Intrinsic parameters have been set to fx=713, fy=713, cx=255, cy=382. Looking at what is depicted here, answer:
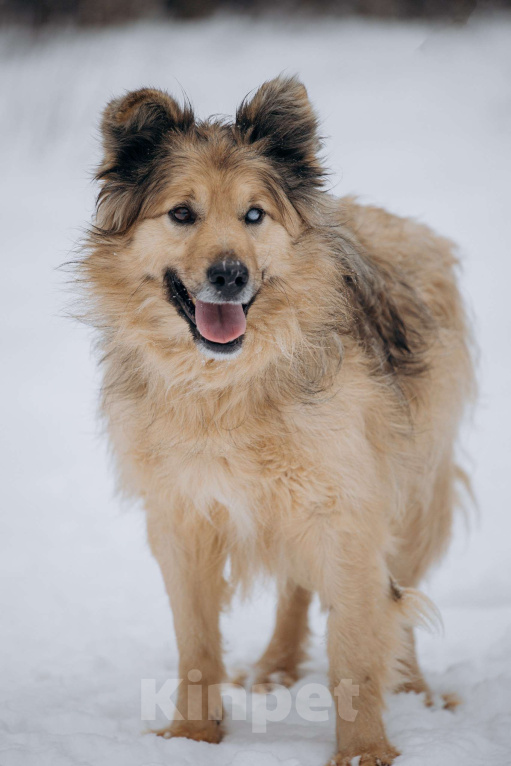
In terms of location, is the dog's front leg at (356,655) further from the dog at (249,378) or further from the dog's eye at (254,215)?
the dog's eye at (254,215)

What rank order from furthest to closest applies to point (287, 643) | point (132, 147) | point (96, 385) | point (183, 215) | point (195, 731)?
point (96, 385)
point (287, 643)
point (195, 731)
point (132, 147)
point (183, 215)

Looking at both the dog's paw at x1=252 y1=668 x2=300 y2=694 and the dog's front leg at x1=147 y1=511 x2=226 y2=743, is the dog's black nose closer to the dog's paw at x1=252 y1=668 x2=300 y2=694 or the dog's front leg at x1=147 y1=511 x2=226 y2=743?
the dog's front leg at x1=147 y1=511 x2=226 y2=743

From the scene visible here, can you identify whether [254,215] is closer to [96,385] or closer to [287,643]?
[287,643]

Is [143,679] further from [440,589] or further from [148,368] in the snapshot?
[440,589]

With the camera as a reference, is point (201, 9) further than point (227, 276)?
Yes

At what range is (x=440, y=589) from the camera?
4891 millimetres

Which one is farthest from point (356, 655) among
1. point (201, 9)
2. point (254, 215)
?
point (201, 9)

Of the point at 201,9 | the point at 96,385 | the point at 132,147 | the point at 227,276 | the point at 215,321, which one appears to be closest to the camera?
the point at 227,276

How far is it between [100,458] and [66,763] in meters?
4.11

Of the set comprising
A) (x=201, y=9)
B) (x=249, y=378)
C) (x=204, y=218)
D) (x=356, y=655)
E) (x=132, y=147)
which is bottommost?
(x=356, y=655)

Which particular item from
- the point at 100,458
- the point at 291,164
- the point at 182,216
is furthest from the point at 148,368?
the point at 100,458

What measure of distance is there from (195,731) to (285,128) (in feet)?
8.87

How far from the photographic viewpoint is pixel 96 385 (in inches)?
307

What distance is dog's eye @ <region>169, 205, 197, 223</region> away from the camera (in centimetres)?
292
